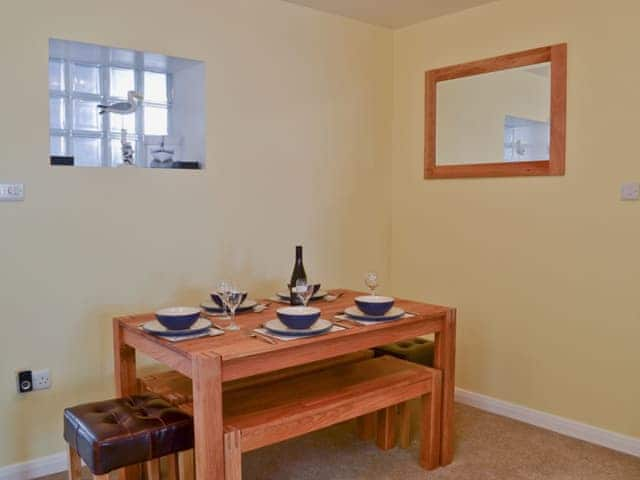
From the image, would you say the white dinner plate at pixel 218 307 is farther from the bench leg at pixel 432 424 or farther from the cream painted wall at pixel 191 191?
the bench leg at pixel 432 424

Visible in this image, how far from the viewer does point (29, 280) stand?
2.56 m

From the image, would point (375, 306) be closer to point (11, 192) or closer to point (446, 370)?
point (446, 370)

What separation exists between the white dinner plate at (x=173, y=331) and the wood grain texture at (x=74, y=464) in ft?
1.67

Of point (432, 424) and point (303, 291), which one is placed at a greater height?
point (303, 291)

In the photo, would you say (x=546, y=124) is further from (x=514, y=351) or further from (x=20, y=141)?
(x=20, y=141)

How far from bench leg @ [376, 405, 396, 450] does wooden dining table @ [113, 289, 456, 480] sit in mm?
275

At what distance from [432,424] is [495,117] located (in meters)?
1.81

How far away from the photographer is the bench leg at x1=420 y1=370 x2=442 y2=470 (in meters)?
2.67

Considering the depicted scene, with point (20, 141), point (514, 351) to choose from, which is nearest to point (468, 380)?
point (514, 351)

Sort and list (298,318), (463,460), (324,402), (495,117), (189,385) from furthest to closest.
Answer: (495,117)
(463,460)
(189,385)
(324,402)
(298,318)

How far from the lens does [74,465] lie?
213 cm

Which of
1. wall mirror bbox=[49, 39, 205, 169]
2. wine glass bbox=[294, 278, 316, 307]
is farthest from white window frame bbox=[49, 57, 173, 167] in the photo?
wine glass bbox=[294, 278, 316, 307]

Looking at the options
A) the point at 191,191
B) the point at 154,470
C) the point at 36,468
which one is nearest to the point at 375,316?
the point at 154,470

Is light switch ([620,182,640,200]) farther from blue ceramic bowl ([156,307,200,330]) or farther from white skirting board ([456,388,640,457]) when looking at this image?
blue ceramic bowl ([156,307,200,330])
